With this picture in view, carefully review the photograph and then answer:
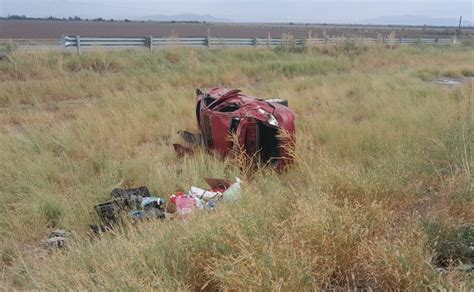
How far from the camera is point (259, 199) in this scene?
3.27 meters

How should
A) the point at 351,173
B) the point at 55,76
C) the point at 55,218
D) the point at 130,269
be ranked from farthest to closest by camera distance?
the point at 55,76
the point at 55,218
the point at 351,173
the point at 130,269

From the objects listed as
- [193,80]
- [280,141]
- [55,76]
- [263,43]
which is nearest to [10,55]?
[55,76]

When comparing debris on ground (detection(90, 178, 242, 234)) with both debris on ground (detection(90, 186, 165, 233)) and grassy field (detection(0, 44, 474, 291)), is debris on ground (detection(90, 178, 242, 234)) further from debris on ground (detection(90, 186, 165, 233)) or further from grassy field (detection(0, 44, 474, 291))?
grassy field (detection(0, 44, 474, 291))

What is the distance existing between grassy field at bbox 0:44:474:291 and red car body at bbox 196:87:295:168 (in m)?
0.26

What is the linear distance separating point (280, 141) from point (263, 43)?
2160 centimetres

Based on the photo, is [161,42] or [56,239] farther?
[161,42]

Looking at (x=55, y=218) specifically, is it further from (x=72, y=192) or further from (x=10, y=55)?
(x=10, y=55)

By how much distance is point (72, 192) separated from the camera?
4.66 metres

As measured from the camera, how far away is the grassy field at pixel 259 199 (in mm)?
2479

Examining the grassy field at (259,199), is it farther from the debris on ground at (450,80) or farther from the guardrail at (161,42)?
the guardrail at (161,42)

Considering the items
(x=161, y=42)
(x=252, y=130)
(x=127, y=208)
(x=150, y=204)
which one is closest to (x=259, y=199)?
(x=150, y=204)

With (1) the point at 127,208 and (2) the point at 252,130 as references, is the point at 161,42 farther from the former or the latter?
(1) the point at 127,208

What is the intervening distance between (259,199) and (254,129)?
6.04 feet

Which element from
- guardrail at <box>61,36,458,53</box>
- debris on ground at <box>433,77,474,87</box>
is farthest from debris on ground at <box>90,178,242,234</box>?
guardrail at <box>61,36,458,53</box>
